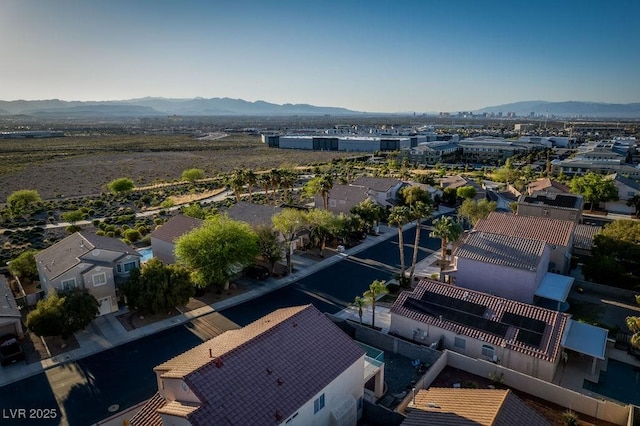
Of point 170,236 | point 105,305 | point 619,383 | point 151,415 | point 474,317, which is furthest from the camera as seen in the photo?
point 170,236

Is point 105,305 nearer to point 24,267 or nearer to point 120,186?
point 24,267

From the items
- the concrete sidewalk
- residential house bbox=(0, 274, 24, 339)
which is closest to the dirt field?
residential house bbox=(0, 274, 24, 339)

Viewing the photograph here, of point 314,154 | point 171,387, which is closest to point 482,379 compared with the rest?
point 171,387

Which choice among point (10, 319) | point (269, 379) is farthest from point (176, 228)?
point (269, 379)

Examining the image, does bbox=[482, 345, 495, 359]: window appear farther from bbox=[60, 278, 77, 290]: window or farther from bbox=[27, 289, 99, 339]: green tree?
bbox=[60, 278, 77, 290]: window

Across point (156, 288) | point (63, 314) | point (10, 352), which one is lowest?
point (10, 352)

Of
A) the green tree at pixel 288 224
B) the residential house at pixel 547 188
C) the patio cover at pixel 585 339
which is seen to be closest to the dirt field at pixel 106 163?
the green tree at pixel 288 224

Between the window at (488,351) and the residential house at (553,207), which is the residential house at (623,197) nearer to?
the residential house at (553,207)

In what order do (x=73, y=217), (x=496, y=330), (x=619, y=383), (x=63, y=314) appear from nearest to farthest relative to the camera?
(x=619, y=383) → (x=496, y=330) → (x=63, y=314) → (x=73, y=217)

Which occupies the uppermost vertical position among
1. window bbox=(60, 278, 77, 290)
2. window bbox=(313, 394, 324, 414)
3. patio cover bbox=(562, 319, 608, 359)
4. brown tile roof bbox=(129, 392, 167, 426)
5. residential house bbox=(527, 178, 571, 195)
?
residential house bbox=(527, 178, 571, 195)
